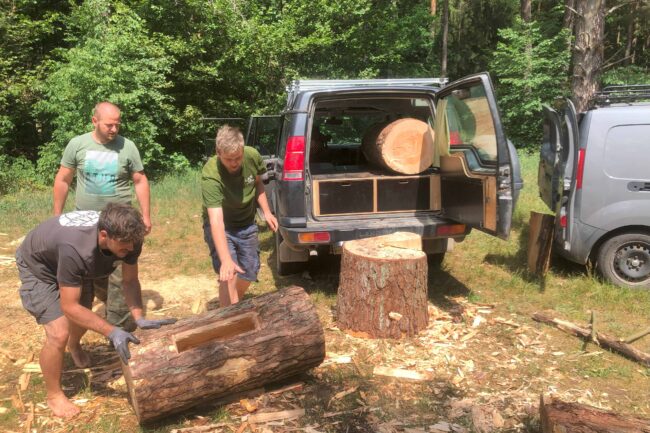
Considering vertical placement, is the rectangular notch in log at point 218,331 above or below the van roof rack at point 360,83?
below

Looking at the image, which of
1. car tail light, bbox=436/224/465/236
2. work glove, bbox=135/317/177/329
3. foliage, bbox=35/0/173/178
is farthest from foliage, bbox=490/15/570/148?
work glove, bbox=135/317/177/329

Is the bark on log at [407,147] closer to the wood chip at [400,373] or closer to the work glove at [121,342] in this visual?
the wood chip at [400,373]

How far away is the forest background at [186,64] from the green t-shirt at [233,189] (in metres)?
8.17

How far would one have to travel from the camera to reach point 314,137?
6.58m

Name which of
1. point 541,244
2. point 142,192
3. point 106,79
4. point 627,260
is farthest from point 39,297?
A: point 106,79

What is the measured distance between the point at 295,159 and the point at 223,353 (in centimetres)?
202

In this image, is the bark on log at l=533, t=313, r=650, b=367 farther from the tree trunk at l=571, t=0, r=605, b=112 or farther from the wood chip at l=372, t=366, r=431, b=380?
the tree trunk at l=571, t=0, r=605, b=112

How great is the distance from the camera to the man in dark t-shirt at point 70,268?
2.67 m

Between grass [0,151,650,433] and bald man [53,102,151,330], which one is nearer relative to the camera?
grass [0,151,650,433]

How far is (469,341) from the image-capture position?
3.95 meters

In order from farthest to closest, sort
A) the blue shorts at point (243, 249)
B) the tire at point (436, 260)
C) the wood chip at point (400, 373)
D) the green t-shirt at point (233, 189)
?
the tire at point (436, 260)
the blue shorts at point (243, 249)
the green t-shirt at point (233, 189)
the wood chip at point (400, 373)

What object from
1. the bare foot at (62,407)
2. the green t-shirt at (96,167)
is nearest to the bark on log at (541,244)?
the green t-shirt at (96,167)

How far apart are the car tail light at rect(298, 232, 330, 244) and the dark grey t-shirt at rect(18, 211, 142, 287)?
1677 millimetres

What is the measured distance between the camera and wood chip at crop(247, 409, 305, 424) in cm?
295
